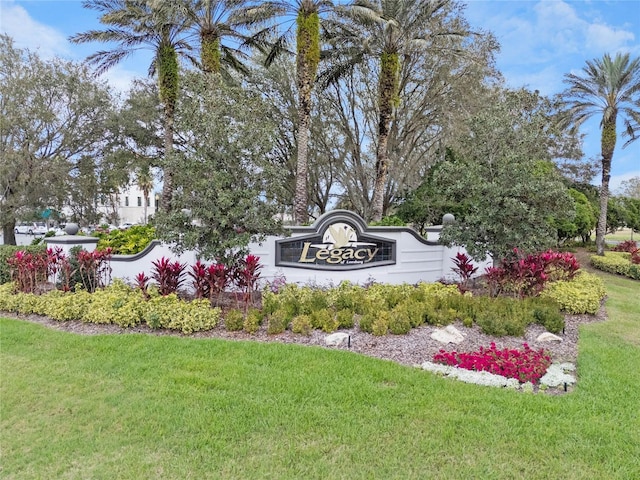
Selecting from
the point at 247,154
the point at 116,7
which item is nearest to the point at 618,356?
the point at 247,154

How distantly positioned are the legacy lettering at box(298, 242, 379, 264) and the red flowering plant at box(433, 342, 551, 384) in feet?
14.8

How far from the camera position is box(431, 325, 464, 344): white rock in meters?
5.59

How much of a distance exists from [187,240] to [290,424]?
4482 millimetres

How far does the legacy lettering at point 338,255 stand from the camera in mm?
9008

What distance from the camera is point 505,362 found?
4570 millimetres

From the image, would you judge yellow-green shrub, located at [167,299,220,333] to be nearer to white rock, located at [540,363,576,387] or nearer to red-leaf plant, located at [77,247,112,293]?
red-leaf plant, located at [77,247,112,293]

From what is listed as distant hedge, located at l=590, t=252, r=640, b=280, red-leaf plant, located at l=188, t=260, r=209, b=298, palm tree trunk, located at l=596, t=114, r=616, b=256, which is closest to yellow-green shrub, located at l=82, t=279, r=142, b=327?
red-leaf plant, located at l=188, t=260, r=209, b=298

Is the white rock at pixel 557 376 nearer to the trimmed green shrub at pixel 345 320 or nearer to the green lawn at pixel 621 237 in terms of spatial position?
the trimmed green shrub at pixel 345 320

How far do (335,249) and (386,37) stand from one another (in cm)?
845

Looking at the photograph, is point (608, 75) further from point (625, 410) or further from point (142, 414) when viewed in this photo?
point (142, 414)

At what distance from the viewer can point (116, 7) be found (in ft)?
44.1

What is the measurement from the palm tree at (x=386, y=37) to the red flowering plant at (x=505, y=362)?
1022 cm

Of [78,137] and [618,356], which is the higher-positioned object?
[78,137]

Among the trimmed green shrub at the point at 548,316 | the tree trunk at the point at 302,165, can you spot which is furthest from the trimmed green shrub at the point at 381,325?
the tree trunk at the point at 302,165
